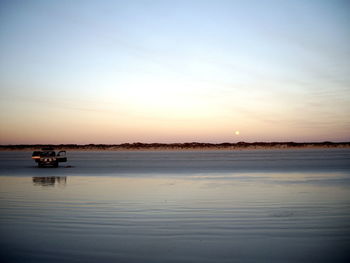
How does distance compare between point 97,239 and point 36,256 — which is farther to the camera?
point 97,239

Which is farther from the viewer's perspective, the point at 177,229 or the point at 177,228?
the point at 177,228

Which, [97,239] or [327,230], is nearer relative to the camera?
[97,239]

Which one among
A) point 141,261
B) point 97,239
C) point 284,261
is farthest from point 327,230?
point 97,239

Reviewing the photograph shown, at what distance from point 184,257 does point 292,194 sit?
9276 mm

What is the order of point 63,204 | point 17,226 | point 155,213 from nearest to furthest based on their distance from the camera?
1. point 17,226
2. point 155,213
3. point 63,204

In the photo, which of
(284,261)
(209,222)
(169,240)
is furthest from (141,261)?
(209,222)

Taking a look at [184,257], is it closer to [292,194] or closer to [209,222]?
[209,222]

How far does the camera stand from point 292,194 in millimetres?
13773

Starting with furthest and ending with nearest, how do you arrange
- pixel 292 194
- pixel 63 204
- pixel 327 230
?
pixel 292 194 < pixel 63 204 < pixel 327 230

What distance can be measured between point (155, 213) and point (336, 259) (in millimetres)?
5414

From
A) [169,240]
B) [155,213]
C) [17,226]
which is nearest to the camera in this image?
[169,240]

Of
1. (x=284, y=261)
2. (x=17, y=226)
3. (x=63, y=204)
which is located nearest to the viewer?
(x=284, y=261)

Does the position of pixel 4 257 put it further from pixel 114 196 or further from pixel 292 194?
pixel 292 194

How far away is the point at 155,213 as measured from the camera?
9906mm
